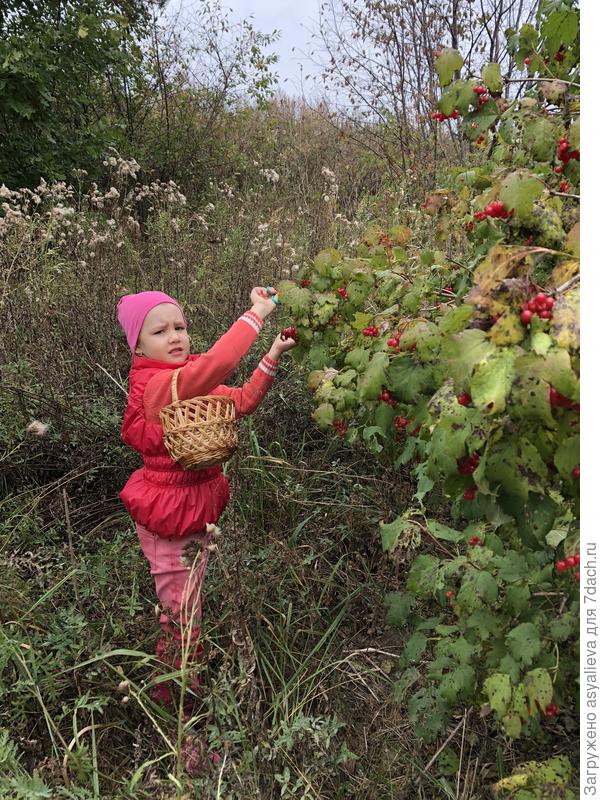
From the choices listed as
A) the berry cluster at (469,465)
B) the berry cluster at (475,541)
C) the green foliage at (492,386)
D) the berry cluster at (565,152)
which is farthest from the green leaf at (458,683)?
the berry cluster at (565,152)

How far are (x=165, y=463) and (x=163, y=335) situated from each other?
438 mm

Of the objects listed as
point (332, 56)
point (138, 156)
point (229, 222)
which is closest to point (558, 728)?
point (229, 222)

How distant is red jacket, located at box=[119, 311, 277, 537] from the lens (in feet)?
7.41

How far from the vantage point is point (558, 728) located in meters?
2.07

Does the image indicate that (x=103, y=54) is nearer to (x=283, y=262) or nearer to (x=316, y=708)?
(x=283, y=262)

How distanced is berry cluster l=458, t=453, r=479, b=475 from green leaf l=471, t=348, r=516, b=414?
8.2 inches

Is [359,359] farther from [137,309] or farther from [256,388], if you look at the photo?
[137,309]

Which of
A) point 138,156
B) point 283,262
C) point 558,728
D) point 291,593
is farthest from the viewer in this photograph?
point 138,156

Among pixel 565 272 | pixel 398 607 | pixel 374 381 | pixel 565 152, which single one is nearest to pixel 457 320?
pixel 565 272

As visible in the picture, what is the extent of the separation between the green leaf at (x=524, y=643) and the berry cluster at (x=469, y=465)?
602 millimetres

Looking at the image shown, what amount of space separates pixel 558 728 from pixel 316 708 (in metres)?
0.75

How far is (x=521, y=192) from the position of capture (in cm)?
115

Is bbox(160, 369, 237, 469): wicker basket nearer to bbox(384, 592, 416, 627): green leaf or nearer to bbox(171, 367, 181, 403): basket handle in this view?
bbox(171, 367, 181, 403): basket handle

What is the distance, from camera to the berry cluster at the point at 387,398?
167cm
